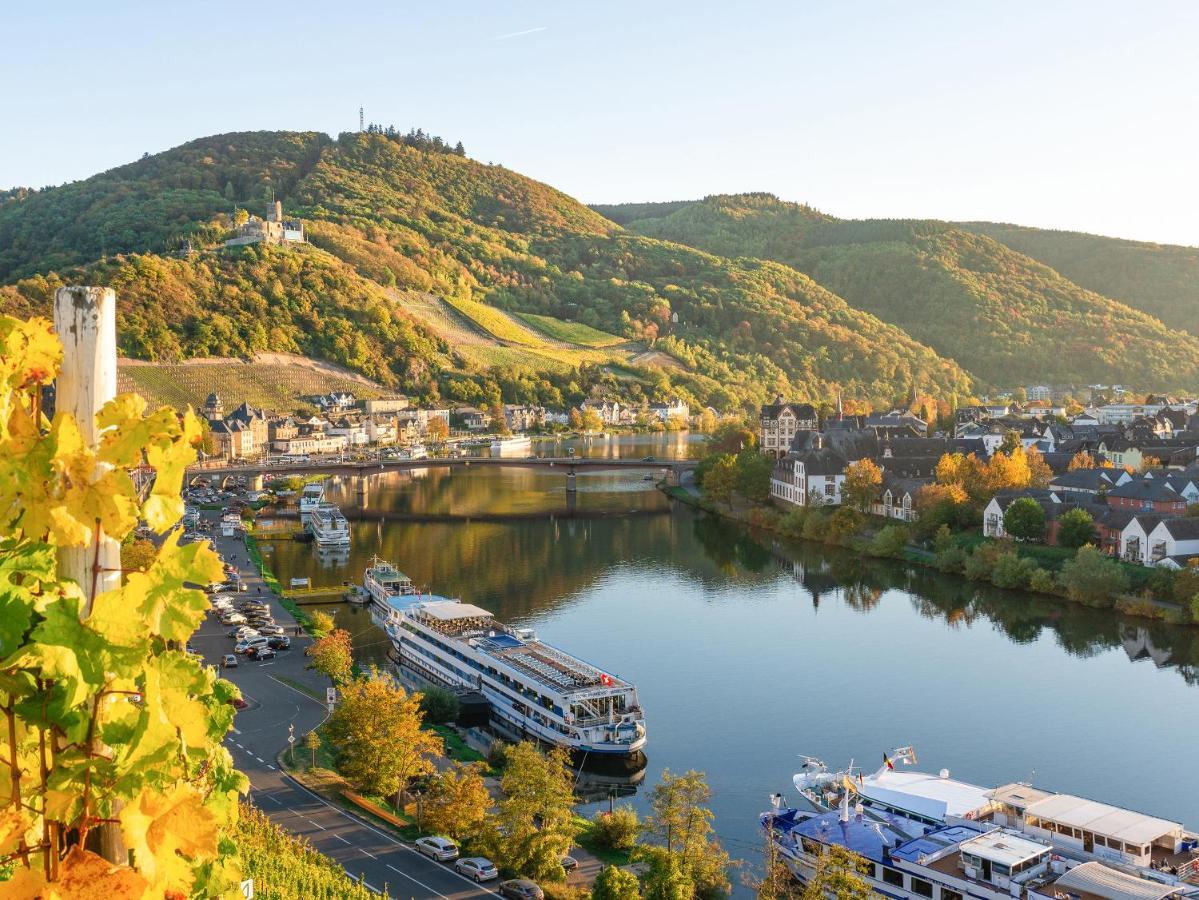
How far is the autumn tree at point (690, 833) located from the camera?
10.2m

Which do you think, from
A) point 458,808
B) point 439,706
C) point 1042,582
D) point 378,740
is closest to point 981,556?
point 1042,582

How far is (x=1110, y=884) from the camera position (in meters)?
9.50

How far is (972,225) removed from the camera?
12912 centimetres

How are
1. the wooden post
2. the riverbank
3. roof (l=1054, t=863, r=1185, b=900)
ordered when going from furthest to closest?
the riverbank < roof (l=1054, t=863, r=1185, b=900) < the wooden post

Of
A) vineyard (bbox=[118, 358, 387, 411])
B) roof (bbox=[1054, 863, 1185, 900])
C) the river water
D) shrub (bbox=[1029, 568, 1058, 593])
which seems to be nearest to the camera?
roof (bbox=[1054, 863, 1185, 900])

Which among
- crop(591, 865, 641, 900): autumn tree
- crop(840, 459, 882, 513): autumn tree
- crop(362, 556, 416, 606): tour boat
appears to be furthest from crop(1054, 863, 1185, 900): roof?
crop(840, 459, 882, 513): autumn tree

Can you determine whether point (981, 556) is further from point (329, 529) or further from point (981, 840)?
point (329, 529)

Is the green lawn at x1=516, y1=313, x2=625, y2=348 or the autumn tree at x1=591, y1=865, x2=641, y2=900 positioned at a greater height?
the green lawn at x1=516, y1=313, x2=625, y2=348

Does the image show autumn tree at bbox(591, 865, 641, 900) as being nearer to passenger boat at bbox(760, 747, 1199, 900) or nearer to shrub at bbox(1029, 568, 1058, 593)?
passenger boat at bbox(760, 747, 1199, 900)

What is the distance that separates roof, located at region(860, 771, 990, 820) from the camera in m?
11.6

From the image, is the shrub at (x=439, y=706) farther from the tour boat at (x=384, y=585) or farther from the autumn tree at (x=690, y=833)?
the tour boat at (x=384, y=585)

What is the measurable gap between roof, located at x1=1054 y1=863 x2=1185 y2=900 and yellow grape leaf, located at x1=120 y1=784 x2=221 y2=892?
9.57 meters

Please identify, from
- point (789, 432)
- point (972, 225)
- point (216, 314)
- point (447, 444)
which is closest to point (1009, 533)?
point (789, 432)

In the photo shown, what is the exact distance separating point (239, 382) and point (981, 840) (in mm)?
49401
